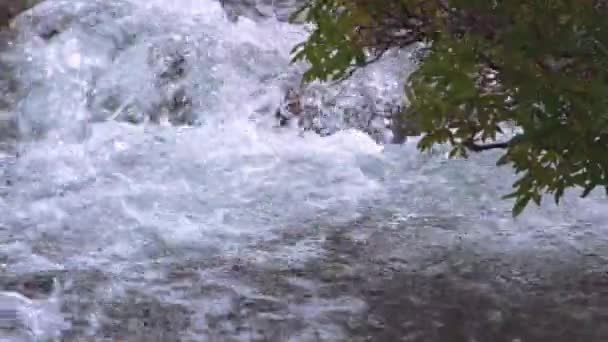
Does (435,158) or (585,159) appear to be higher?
(585,159)

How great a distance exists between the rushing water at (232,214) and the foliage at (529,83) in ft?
4.58

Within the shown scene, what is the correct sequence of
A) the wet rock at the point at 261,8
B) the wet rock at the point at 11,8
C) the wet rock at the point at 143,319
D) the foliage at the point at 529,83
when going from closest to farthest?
the foliage at the point at 529,83, the wet rock at the point at 143,319, the wet rock at the point at 11,8, the wet rock at the point at 261,8

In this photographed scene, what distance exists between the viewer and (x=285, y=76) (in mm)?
7176

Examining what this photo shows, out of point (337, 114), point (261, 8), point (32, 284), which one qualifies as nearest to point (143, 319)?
point (32, 284)

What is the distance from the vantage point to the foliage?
2.20 metres

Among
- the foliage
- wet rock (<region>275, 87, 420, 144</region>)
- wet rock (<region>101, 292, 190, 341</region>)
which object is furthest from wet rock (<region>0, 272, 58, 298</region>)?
wet rock (<region>275, 87, 420, 144</region>)

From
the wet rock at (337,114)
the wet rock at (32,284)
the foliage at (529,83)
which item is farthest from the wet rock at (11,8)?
the foliage at (529,83)

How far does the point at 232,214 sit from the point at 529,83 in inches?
118

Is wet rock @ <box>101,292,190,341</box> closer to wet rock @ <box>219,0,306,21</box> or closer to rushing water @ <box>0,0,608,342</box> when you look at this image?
rushing water @ <box>0,0,608,342</box>

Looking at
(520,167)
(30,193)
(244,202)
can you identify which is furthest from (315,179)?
(520,167)

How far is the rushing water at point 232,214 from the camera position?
3893mm

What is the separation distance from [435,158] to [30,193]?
2.21 m

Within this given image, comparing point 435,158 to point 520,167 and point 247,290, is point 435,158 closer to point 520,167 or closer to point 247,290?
point 247,290

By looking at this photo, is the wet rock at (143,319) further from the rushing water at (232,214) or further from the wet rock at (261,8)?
the wet rock at (261,8)
